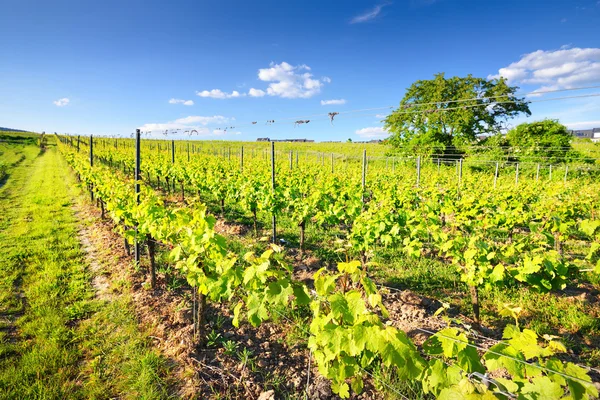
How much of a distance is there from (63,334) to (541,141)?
28.0 meters

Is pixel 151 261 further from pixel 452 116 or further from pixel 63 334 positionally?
pixel 452 116

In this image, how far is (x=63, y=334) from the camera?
354 cm

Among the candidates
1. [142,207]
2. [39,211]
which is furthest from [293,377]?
[39,211]

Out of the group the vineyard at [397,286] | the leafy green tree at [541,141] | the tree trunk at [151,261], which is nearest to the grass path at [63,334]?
the tree trunk at [151,261]

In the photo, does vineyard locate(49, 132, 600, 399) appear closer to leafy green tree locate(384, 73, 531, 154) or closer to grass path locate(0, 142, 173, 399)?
grass path locate(0, 142, 173, 399)

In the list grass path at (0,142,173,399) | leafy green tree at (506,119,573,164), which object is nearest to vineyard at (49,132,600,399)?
grass path at (0,142,173,399)

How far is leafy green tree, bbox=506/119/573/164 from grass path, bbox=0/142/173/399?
2432cm

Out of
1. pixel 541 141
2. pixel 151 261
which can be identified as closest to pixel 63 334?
pixel 151 261

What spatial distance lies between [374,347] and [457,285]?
430 cm

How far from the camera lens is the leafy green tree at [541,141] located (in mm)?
20511

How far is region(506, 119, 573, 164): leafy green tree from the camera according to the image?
20.5 m

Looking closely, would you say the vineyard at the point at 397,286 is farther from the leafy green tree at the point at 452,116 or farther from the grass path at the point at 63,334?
the leafy green tree at the point at 452,116

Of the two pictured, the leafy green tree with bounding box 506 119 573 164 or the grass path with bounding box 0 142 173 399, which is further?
the leafy green tree with bounding box 506 119 573 164

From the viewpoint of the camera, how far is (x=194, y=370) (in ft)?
10.1
